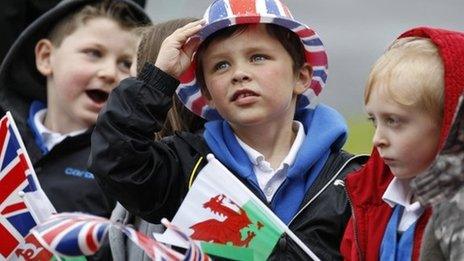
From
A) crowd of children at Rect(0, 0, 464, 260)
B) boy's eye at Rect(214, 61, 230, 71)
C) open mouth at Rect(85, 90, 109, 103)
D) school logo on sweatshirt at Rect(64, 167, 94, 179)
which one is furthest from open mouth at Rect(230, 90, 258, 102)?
open mouth at Rect(85, 90, 109, 103)

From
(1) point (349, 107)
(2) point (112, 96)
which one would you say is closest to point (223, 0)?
(2) point (112, 96)

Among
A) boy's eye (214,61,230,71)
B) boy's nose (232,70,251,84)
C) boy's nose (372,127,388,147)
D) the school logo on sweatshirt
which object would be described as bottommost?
the school logo on sweatshirt

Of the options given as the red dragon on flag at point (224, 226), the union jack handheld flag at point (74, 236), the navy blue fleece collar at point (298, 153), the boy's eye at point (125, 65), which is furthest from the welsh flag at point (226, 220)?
the boy's eye at point (125, 65)

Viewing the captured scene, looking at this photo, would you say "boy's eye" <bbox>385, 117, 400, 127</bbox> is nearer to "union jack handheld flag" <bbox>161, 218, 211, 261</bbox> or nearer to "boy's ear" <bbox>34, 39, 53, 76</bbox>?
"union jack handheld flag" <bbox>161, 218, 211, 261</bbox>

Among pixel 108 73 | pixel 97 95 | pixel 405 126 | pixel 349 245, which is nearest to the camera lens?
pixel 405 126

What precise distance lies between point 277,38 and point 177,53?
0.30 metres

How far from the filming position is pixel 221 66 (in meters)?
3.93

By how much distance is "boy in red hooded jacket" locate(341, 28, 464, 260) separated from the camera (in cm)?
343

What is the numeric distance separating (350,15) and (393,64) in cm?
384

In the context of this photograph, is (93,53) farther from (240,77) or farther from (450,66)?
(450,66)

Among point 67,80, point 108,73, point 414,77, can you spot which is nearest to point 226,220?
point 414,77

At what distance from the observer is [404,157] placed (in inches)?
136

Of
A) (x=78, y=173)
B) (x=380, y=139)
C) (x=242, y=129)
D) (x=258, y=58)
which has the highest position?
(x=258, y=58)

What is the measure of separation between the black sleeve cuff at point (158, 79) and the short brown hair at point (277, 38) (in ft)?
0.56
